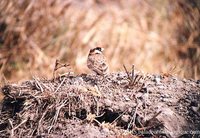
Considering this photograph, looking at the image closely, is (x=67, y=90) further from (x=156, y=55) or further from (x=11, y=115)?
(x=156, y=55)

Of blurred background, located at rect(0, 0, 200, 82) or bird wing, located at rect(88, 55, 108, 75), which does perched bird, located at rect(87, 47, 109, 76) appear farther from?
blurred background, located at rect(0, 0, 200, 82)

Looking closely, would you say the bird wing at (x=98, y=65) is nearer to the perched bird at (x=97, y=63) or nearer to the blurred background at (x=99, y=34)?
the perched bird at (x=97, y=63)

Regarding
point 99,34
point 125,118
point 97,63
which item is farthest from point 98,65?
point 99,34

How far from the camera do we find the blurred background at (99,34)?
8.63m

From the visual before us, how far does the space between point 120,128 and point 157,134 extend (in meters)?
0.22

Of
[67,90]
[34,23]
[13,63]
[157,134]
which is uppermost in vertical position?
[34,23]

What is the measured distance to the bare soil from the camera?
3738 mm

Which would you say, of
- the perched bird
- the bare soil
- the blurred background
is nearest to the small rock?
the bare soil

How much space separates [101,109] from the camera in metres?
3.85

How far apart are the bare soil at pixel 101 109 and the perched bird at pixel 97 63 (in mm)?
169

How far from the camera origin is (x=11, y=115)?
4031mm

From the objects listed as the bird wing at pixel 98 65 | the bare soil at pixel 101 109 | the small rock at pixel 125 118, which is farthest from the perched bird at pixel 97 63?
the small rock at pixel 125 118

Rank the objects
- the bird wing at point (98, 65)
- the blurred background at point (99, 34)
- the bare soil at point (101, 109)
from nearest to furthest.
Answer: the bare soil at point (101, 109) < the bird wing at point (98, 65) < the blurred background at point (99, 34)

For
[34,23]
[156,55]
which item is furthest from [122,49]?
[34,23]
